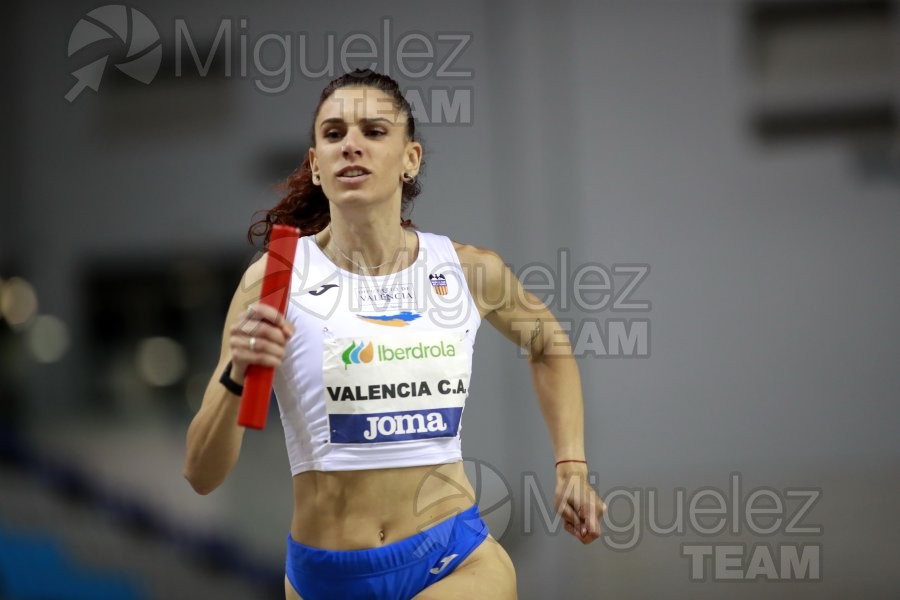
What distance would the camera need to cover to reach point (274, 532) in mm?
3682

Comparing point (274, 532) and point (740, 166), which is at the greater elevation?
point (740, 166)

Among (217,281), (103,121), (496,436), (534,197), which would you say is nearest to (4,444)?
(217,281)

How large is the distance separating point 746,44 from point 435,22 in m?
1.19

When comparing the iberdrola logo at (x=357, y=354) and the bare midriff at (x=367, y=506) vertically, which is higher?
→ the iberdrola logo at (x=357, y=354)

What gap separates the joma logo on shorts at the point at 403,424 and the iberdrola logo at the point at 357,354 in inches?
4.6

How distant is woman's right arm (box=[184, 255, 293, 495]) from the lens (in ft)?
5.12

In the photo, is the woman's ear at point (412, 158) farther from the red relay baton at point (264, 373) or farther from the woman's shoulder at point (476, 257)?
the red relay baton at point (264, 373)

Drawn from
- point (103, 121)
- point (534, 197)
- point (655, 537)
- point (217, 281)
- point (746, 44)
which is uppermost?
point (746, 44)

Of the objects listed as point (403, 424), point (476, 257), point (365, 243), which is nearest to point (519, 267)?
point (476, 257)

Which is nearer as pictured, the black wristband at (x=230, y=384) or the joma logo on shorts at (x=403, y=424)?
the black wristband at (x=230, y=384)

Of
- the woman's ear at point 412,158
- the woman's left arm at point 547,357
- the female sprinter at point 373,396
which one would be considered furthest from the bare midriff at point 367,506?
the woman's ear at point 412,158

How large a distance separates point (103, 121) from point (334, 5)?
97cm

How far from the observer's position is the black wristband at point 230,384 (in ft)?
5.49

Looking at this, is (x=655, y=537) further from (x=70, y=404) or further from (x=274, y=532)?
(x=70, y=404)
